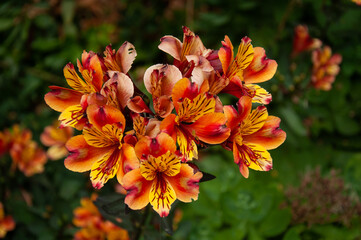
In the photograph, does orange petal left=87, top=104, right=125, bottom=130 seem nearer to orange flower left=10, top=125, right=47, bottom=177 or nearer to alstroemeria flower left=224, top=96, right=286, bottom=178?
alstroemeria flower left=224, top=96, right=286, bottom=178

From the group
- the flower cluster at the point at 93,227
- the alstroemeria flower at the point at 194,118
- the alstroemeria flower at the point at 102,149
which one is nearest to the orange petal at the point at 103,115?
the alstroemeria flower at the point at 102,149

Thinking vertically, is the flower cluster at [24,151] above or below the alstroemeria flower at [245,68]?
below

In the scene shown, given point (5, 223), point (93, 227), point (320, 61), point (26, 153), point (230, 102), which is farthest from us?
point (230, 102)

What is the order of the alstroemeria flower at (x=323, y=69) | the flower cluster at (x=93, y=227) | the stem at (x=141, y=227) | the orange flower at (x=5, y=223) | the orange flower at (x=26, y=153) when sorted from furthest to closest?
the alstroemeria flower at (x=323, y=69) < the orange flower at (x=26, y=153) < the orange flower at (x=5, y=223) < the flower cluster at (x=93, y=227) < the stem at (x=141, y=227)

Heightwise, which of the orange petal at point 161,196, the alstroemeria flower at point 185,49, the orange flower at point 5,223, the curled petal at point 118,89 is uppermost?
the alstroemeria flower at point 185,49

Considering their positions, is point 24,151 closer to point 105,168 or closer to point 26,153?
point 26,153

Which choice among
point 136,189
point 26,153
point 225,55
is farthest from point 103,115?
point 26,153

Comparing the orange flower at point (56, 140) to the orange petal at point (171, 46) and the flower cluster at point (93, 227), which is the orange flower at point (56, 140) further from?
the orange petal at point (171, 46)

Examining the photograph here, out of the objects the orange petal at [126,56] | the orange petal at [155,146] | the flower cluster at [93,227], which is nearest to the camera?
the orange petal at [155,146]
